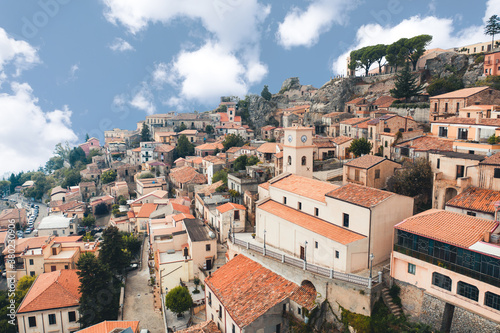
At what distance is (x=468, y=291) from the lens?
15805mm

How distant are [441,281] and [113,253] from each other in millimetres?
28604

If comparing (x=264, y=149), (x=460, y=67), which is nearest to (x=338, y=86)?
(x=460, y=67)

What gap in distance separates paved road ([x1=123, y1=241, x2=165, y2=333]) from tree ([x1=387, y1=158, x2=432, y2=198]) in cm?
2079

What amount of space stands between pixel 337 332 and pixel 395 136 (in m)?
22.9

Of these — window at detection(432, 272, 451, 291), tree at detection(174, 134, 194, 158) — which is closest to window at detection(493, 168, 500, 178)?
window at detection(432, 272, 451, 291)

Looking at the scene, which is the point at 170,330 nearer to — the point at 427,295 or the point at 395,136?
the point at 427,295

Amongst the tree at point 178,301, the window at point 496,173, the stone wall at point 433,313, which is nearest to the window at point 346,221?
the stone wall at point 433,313

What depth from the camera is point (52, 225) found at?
51.7 metres

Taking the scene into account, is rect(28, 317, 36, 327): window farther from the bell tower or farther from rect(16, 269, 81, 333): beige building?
the bell tower

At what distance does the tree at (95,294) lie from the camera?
2773 centimetres

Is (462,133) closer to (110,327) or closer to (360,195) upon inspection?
(360,195)

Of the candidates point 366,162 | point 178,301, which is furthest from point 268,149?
point 178,301

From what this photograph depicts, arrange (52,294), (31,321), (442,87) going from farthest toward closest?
1. (442,87)
2. (52,294)
3. (31,321)

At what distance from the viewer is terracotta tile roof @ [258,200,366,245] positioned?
67.8 ft
